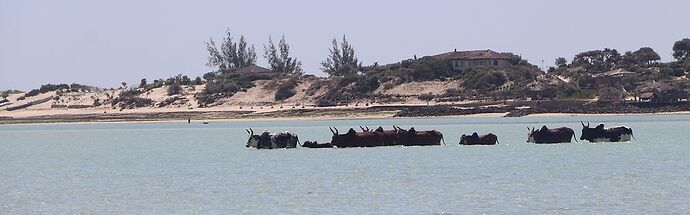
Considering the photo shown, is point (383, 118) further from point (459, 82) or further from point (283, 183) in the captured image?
point (283, 183)

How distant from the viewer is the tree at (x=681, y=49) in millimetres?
160875

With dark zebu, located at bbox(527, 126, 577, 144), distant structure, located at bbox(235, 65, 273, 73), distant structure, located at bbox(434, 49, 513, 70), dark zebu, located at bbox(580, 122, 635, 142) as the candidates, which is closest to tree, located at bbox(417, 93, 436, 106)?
distant structure, located at bbox(434, 49, 513, 70)

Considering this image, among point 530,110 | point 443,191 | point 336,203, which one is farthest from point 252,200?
point 530,110

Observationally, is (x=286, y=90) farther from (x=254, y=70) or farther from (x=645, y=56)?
(x=645, y=56)

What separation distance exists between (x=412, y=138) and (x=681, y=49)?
10569 centimetres

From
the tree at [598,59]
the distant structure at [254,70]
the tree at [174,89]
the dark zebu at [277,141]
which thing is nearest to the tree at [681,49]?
the tree at [598,59]

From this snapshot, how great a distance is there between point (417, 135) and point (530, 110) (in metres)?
47.9

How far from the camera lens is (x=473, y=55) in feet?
481

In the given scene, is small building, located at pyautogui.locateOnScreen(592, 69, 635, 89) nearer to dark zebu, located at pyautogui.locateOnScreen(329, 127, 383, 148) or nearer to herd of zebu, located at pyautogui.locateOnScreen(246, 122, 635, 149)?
herd of zebu, located at pyautogui.locateOnScreen(246, 122, 635, 149)

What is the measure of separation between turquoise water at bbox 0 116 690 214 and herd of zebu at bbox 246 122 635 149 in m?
0.48

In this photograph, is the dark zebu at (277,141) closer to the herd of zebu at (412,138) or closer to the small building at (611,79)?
the herd of zebu at (412,138)

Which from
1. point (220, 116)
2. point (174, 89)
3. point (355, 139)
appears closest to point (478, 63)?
point (174, 89)

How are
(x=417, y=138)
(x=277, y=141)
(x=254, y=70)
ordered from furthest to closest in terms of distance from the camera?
1. (x=254, y=70)
2. (x=277, y=141)
3. (x=417, y=138)

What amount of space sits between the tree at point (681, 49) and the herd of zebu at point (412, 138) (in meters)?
100
